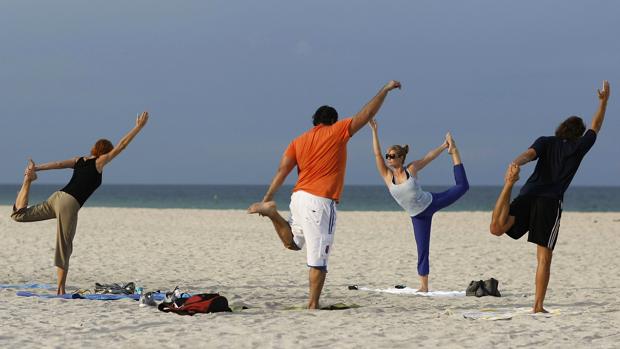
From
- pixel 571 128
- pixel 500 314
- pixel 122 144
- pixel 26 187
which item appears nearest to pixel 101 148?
pixel 122 144

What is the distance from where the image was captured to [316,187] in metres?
7.14

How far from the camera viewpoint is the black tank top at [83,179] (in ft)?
27.1

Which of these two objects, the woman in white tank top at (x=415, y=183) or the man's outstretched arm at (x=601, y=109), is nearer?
the man's outstretched arm at (x=601, y=109)

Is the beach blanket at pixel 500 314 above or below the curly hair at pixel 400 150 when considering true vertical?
below

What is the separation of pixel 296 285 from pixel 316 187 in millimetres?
3439

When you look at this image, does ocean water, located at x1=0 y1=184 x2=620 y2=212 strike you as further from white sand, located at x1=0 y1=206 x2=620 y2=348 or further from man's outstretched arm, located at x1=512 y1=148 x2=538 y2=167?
man's outstretched arm, located at x1=512 y1=148 x2=538 y2=167

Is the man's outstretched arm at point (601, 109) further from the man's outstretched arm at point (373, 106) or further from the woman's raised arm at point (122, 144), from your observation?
the woman's raised arm at point (122, 144)

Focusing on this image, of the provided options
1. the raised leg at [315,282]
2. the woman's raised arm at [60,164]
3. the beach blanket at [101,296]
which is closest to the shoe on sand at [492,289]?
the raised leg at [315,282]

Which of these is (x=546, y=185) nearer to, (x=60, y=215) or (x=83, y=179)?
(x=83, y=179)

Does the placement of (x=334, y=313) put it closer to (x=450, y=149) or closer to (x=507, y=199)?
(x=507, y=199)

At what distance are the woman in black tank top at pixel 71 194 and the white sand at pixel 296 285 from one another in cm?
70

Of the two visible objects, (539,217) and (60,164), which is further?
(60,164)

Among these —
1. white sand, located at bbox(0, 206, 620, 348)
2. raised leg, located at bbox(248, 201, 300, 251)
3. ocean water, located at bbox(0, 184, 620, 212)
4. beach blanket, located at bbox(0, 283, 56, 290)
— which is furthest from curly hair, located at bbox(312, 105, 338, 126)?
ocean water, located at bbox(0, 184, 620, 212)

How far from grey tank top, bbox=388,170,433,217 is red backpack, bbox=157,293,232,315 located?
8.07ft
